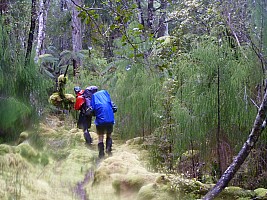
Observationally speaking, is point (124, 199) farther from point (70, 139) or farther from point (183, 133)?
point (70, 139)

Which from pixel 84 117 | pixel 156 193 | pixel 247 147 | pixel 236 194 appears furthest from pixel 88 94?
pixel 247 147

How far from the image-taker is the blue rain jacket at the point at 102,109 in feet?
21.5

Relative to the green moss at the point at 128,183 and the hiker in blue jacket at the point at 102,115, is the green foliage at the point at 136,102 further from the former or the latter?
the green moss at the point at 128,183

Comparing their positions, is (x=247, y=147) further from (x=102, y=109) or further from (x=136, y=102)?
(x=136, y=102)

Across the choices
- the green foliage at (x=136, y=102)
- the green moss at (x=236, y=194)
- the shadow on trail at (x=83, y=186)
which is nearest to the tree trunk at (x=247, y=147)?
the green moss at (x=236, y=194)

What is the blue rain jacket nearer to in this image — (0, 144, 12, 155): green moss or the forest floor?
the forest floor

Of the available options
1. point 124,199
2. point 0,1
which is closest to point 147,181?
point 124,199

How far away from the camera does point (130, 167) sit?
448 cm

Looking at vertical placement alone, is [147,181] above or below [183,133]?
below

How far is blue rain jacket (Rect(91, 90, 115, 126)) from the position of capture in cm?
654

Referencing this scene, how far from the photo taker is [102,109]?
6.54m

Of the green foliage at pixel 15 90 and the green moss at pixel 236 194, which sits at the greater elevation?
the green foliage at pixel 15 90

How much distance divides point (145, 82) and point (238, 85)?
3.11 meters

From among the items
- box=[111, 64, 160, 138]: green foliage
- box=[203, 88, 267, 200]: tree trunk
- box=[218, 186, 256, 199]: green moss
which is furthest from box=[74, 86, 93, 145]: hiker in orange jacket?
box=[203, 88, 267, 200]: tree trunk
